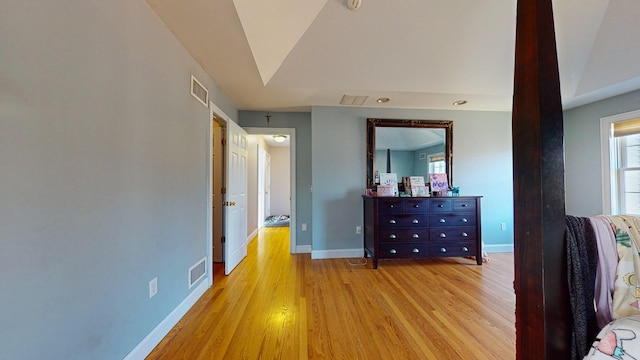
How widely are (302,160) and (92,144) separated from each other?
292 centimetres

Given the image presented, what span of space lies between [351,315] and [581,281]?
5.31 ft

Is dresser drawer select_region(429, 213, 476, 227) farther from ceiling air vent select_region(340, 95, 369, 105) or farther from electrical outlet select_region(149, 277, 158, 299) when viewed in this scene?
electrical outlet select_region(149, 277, 158, 299)

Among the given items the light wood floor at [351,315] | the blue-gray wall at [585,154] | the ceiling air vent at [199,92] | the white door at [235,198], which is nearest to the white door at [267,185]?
the white door at [235,198]

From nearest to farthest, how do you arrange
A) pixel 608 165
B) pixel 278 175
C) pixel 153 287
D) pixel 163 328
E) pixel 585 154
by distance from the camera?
pixel 153 287, pixel 163 328, pixel 608 165, pixel 585 154, pixel 278 175

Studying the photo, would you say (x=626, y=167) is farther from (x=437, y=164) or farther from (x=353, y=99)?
(x=353, y=99)

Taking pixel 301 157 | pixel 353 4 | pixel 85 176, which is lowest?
pixel 85 176

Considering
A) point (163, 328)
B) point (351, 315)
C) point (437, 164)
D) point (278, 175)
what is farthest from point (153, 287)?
point (278, 175)

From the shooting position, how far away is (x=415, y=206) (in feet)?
10.7

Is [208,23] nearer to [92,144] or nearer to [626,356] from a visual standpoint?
[92,144]

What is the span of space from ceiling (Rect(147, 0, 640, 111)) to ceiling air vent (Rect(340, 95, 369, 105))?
111 millimetres

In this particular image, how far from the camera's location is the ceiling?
1987 mm

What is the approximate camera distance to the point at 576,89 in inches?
119

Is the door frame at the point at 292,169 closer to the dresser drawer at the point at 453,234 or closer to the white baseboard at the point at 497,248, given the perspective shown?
the dresser drawer at the point at 453,234

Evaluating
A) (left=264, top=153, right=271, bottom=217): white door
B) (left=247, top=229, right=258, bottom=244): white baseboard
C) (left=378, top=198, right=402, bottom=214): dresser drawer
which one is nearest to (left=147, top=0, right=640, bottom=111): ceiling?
(left=378, top=198, right=402, bottom=214): dresser drawer
